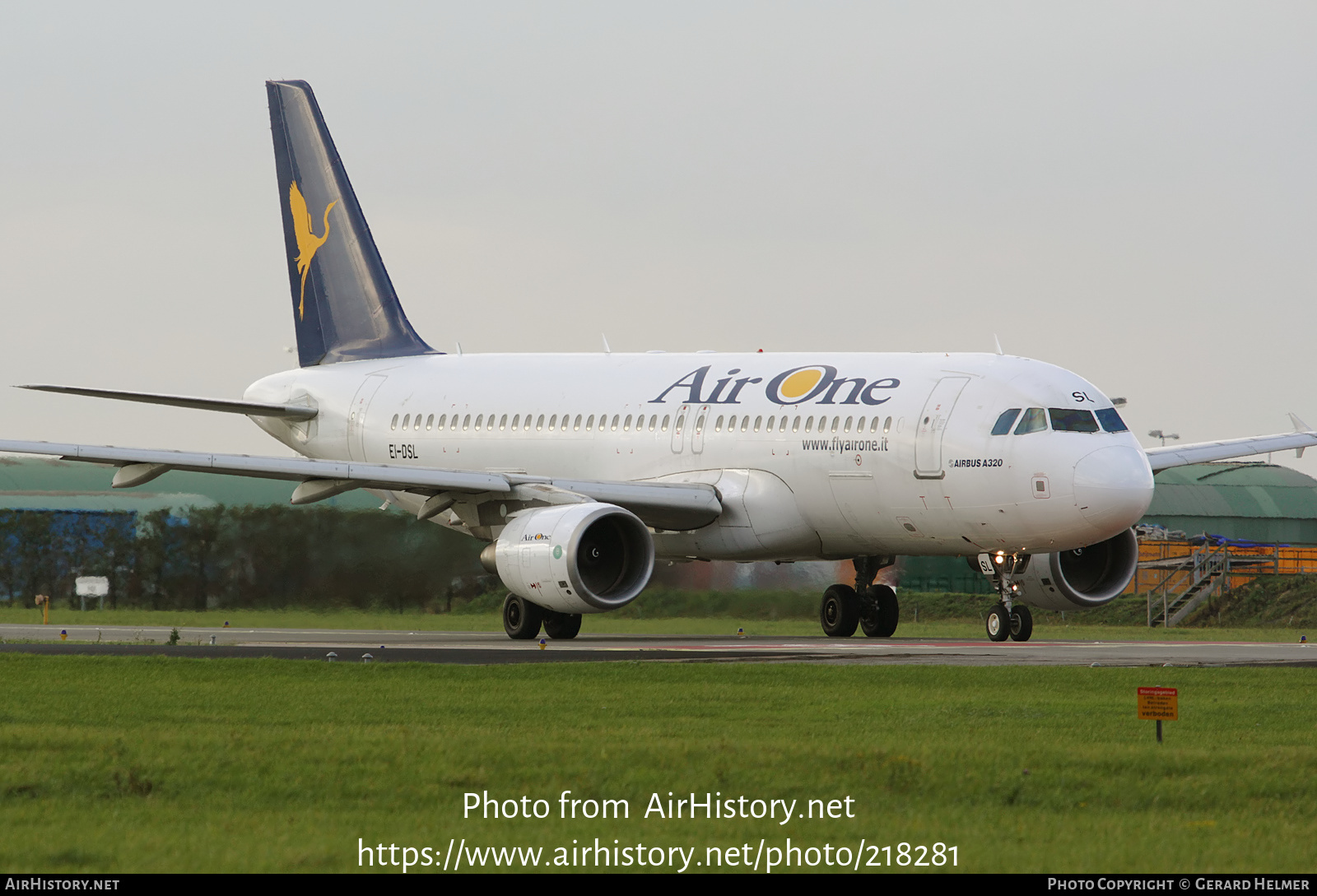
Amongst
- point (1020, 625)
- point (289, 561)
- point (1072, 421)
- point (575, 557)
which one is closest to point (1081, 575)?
point (1020, 625)

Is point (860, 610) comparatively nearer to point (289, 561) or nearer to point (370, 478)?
point (370, 478)

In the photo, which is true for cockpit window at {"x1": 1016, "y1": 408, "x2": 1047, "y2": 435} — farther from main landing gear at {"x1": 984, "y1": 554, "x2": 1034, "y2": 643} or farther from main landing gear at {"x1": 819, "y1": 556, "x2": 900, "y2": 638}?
main landing gear at {"x1": 819, "y1": 556, "x2": 900, "y2": 638}

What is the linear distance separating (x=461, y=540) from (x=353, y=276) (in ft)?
19.7

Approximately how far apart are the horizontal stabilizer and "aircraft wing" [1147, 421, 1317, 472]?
15462 mm

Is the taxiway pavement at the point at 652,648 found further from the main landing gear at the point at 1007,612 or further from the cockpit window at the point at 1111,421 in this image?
the cockpit window at the point at 1111,421

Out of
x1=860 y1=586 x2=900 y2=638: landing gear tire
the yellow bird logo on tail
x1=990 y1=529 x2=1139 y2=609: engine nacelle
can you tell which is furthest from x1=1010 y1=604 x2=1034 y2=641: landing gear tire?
the yellow bird logo on tail

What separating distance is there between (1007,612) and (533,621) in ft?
22.4

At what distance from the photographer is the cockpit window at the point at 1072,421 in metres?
24.0

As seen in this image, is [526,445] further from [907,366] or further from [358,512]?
[907,366]

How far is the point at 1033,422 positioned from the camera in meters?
24.1

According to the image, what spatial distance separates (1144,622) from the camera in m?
40.9

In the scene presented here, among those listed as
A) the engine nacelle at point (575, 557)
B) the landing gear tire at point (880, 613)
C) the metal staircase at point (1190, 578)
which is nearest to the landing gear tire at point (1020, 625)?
the landing gear tire at point (880, 613)

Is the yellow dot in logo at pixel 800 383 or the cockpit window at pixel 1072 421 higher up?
the yellow dot in logo at pixel 800 383
